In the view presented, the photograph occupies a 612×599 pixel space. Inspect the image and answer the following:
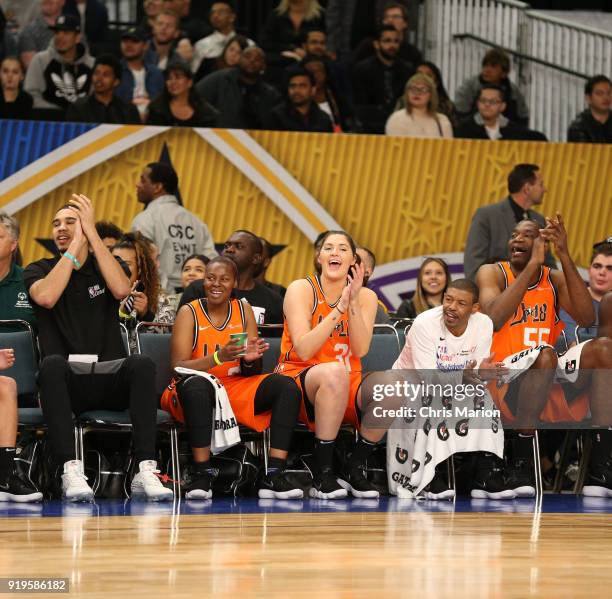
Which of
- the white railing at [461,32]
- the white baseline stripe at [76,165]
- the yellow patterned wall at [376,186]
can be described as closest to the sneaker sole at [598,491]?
the yellow patterned wall at [376,186]

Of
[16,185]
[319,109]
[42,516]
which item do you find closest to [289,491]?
[42,516]

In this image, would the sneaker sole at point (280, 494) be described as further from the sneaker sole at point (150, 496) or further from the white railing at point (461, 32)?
the white railing at point (461, 32)

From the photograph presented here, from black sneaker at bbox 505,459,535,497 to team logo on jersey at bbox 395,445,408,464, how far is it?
23.9 inches

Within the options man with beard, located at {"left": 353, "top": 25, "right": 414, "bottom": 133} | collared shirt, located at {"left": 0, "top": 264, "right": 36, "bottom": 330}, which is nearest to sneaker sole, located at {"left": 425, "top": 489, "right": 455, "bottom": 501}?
collared shirt, located at {"left": 0, "top": 264, "right": 36, "bottom": 330}

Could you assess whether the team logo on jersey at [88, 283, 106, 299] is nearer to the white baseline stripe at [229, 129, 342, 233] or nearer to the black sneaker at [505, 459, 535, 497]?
the black sneaker at [505, 459, 535, 497]

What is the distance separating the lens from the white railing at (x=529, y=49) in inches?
489

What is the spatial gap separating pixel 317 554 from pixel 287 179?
241 inches

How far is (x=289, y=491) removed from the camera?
6809mm

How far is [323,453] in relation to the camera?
22.7ft

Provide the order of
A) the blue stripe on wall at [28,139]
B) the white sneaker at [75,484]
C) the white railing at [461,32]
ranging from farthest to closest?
the white railing at [461,32] < the blue stripe on wall at [28,139] < the white sneaker at [75,484]

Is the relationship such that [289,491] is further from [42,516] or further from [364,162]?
[364,162]

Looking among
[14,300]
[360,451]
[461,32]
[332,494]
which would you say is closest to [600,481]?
[360,451]

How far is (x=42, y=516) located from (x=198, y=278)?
2.86 m

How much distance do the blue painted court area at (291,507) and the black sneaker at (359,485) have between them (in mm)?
Result: 68
